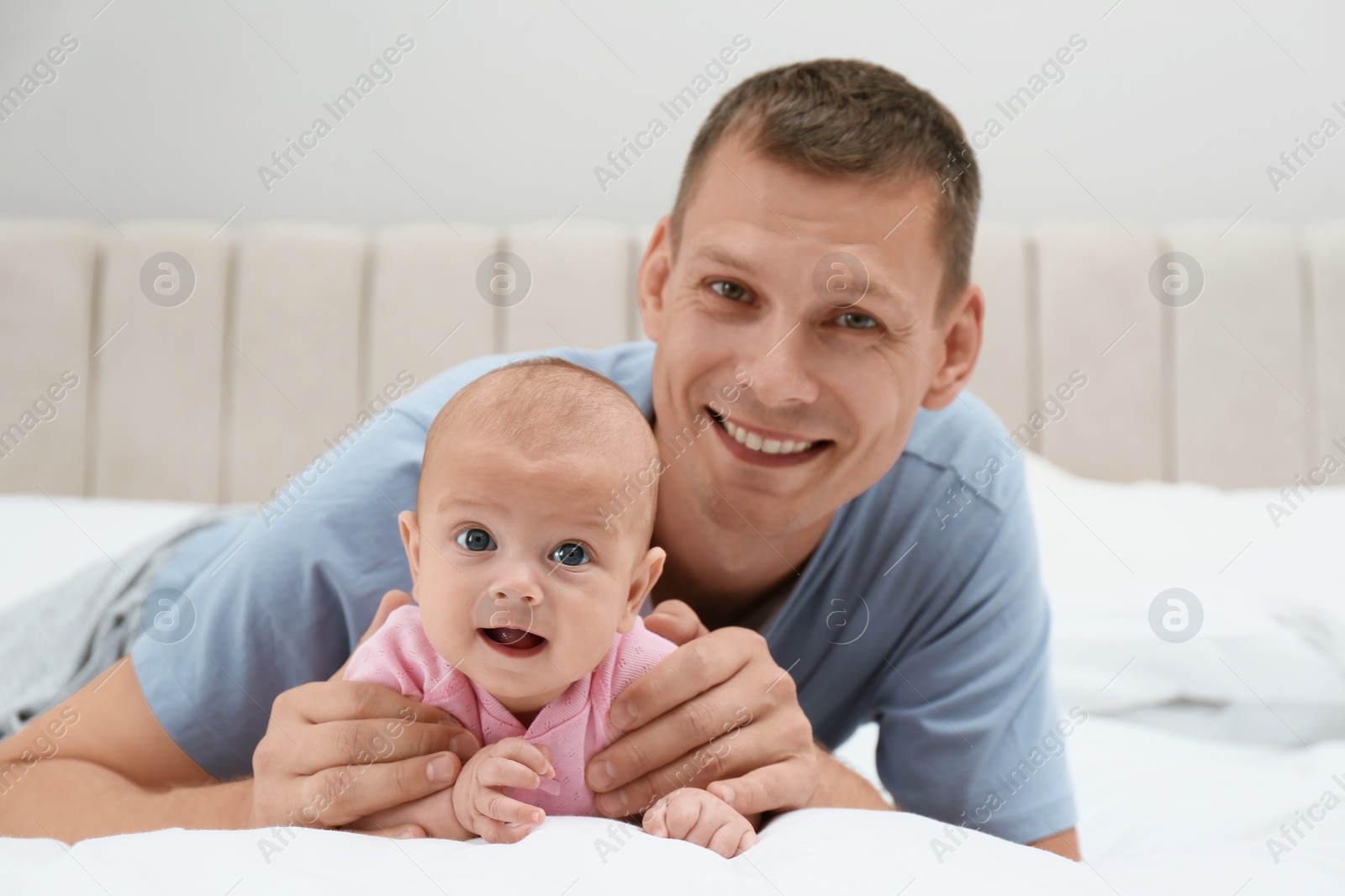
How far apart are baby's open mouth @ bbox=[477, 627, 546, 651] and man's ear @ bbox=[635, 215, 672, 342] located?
1.78 feet

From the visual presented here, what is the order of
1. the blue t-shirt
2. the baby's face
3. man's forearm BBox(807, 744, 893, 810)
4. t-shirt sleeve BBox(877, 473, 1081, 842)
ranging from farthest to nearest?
t-shirt sleeve BBox(877, 473, 1081, 842)
the blue t-shirt
man's forearm BBox(807, 744, 893, 810)
the baby's face

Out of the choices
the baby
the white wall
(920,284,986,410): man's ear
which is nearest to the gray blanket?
the baby

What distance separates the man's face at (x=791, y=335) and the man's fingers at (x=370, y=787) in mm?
489

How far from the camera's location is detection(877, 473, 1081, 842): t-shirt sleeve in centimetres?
122

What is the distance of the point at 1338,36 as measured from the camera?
2545mm

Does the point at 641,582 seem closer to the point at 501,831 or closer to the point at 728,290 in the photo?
the point at 501,831

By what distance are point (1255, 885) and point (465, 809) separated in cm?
62

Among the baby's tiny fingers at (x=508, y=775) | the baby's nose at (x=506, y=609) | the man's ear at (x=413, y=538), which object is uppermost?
the man's ear at (x=413, y=538)

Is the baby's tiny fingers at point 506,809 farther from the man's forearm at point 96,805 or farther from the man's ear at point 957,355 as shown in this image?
the man's ear at point 957,355

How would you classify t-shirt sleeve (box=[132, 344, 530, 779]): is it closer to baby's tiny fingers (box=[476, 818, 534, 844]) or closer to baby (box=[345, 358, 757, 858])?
baby (box=[345, 358, 757, 858])

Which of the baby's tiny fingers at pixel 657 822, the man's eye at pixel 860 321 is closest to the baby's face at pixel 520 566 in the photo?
the baby's tiny fingers at pixel 657 822

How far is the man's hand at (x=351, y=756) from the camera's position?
78cm

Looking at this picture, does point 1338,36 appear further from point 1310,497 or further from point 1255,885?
point 1255,885

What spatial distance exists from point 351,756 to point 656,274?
710mm
